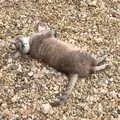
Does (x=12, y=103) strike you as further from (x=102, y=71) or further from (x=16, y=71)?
(x=102, y=71)

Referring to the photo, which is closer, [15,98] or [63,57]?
[15,98]

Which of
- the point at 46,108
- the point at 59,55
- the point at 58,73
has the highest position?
the point at 59,55

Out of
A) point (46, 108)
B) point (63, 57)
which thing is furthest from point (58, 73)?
point (46, 108)

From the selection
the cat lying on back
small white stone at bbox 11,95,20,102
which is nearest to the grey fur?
the cat lying on back

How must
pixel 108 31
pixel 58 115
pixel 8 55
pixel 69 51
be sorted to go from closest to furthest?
pixel 58 115
pixel 69 51
pixel 8 55
pixel 108 31

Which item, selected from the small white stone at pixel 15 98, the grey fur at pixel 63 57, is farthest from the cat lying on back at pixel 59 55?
the small white stone at pixel 15 98

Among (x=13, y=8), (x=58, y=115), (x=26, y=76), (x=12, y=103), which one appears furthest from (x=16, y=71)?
(x=13, y=8)

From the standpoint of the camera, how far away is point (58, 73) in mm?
4211

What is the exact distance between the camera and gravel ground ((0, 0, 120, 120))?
393 cm

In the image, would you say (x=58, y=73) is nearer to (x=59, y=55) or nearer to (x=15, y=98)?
(x=59, y=55)

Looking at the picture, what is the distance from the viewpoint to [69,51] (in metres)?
4.18

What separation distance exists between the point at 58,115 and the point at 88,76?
1.89 feet

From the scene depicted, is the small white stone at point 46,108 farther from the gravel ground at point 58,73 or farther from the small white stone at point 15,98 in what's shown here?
the small white stone at point 15,98

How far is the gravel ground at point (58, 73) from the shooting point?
155 inches
